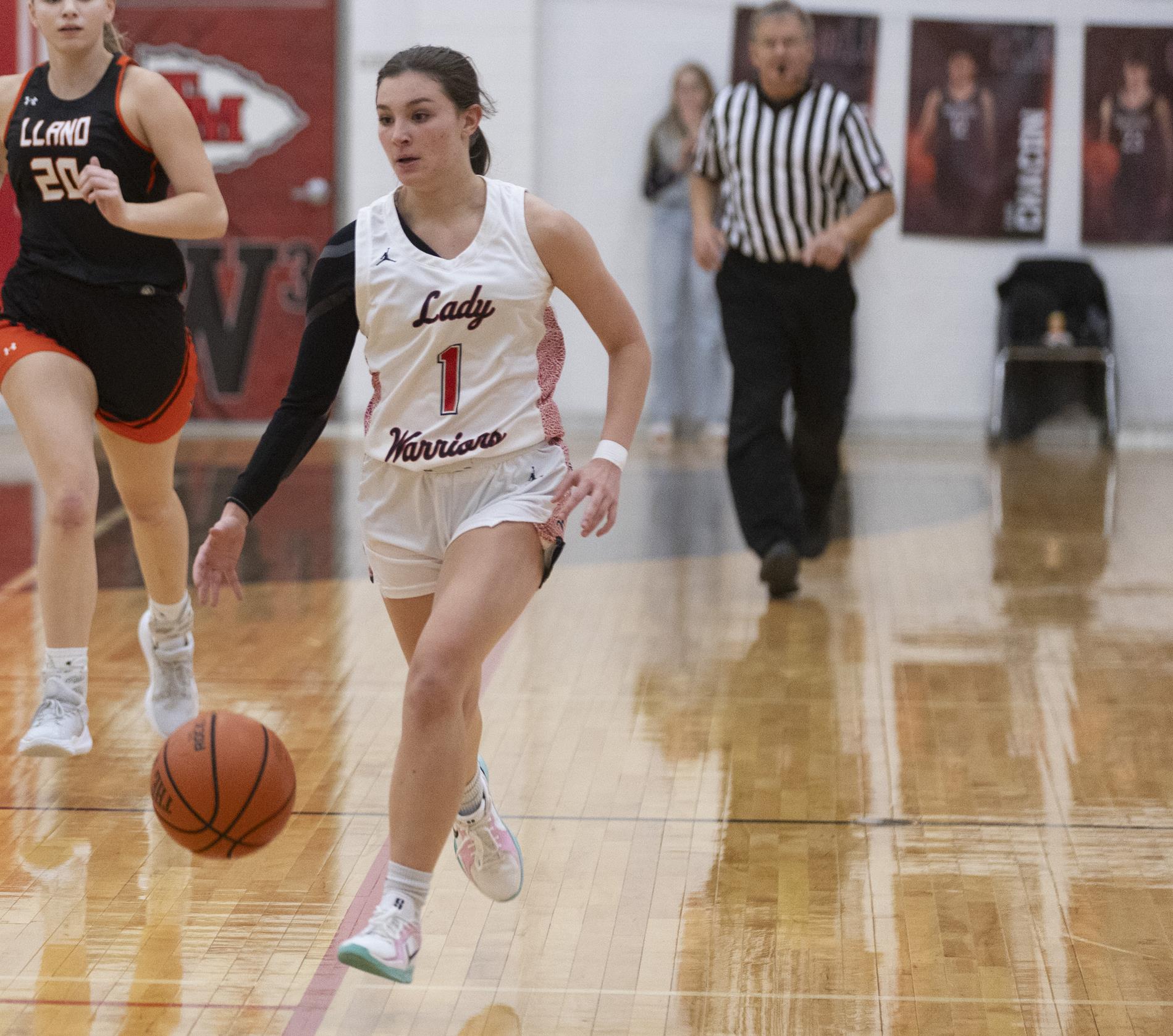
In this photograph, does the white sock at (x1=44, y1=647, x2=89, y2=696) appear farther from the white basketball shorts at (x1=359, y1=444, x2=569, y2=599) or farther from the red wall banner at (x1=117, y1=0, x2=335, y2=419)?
the red wall banner at (x1=117, y1=0, x2=335, y2=419)

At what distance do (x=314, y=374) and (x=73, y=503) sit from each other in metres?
1.11

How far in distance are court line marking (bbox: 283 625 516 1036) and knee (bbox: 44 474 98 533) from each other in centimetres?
103

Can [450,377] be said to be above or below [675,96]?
below

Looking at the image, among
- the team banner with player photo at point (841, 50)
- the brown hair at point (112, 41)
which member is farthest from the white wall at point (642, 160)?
the brown hair at point (112, 41)

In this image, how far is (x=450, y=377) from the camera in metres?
2.95

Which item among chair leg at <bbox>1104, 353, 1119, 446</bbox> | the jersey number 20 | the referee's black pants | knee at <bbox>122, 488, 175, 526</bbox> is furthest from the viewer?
chair leg at <bbox>1104, 353, 1119, 446</bbox>

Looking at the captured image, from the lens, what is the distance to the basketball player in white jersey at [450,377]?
2.92 meters

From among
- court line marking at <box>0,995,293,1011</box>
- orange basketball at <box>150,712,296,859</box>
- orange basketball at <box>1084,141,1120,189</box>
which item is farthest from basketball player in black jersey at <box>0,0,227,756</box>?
orange basketball at <box>1084,141,1120,189</box>

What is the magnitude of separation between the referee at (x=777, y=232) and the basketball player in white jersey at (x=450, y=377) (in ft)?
10.3

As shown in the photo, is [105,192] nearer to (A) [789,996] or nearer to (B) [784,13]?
(A) [789,996]

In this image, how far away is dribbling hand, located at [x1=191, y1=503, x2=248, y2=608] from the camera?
293cm

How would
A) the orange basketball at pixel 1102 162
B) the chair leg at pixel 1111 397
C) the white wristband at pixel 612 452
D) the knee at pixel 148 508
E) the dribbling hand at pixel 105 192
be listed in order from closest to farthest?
the white wristband at pixel 612 452 → the dribbling hand at pixel 105 192 → the knee at pixel 148 508 → the chair leg at pixel 1111 397 → the orange basketball at pixel 1102 162

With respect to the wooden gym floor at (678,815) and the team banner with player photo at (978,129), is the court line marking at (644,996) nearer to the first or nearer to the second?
the wooden gym floor at (678,815)

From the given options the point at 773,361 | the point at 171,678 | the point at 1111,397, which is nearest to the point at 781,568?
the point at 773,361
